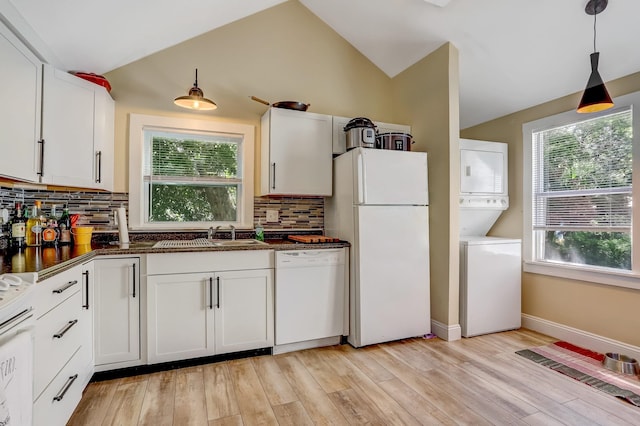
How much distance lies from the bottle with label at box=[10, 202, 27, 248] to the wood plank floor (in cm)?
108

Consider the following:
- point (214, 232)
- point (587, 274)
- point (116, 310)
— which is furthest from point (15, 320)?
point (587, 274)

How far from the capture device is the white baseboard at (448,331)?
298cm

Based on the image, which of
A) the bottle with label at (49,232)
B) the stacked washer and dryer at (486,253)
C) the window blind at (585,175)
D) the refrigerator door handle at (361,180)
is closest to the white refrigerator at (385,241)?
the refrigerator door handle at (361,180)

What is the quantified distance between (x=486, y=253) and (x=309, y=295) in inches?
67.3

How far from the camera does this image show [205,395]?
6.83 feet

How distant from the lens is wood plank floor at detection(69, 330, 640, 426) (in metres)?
1.86

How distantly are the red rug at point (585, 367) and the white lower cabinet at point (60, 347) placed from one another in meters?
3.05

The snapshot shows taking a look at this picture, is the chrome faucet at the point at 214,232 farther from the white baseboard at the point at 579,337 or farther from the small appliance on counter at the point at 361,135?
the white baseboard at the point at 579,337

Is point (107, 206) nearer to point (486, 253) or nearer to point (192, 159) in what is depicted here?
point (192, 159)

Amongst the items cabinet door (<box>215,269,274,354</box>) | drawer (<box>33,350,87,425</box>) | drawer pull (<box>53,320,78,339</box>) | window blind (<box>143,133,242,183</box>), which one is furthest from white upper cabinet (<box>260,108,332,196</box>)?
drawer (<box>33,350,87,425</box>)

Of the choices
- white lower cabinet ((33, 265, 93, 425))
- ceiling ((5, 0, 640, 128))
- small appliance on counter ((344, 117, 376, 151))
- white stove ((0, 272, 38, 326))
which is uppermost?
ceiling ((5, 0, 640, 128))

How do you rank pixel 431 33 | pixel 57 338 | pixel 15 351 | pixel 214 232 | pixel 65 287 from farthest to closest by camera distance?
pixel 214 232 → pixel 431 33 → pixel 65 287 → pixel 57 338 → pixel 15 351

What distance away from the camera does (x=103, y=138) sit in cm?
263

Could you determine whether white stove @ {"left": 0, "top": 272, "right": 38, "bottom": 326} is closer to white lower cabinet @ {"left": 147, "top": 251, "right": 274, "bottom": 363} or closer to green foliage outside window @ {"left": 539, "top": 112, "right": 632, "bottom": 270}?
white lower cabinet @ {"left": 147, "top": 251, "right": 274, "bottom": 363}
